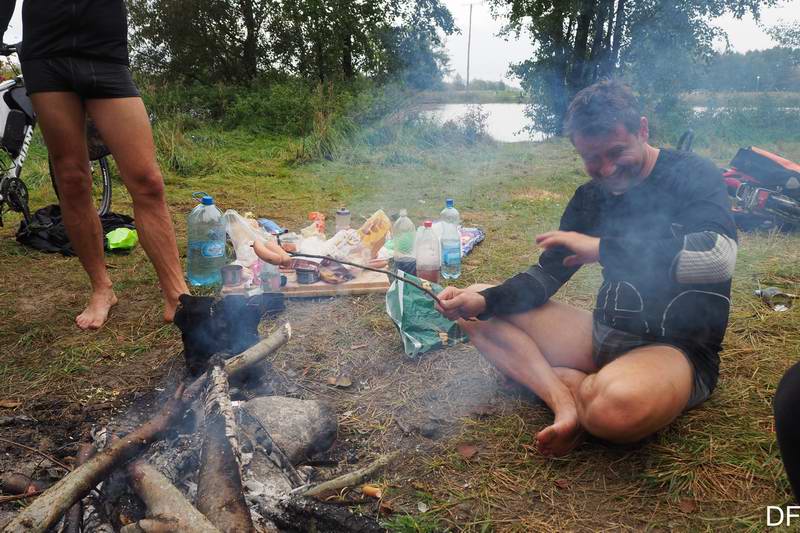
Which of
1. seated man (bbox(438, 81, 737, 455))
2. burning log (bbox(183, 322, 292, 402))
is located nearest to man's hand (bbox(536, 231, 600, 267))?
seated man (bbox(438, 81, 737, 455))

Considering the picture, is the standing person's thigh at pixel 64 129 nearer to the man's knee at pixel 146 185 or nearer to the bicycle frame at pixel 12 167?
the man's knee at pixel 146 185

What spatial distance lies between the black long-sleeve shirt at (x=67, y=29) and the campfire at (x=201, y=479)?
68.3 inches

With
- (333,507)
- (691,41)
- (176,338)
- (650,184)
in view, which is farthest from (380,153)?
(333,507)

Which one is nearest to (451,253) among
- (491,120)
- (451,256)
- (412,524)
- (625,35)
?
(451,256)

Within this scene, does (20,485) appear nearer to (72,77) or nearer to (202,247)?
(72,77)

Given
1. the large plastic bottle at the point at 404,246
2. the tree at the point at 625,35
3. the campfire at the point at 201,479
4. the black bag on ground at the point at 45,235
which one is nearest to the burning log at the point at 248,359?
the campfire at the point at 201,479

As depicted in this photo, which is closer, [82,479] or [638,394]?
[82,479]

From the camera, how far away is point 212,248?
3.57 metres

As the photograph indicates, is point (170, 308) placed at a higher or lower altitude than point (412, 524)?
higher

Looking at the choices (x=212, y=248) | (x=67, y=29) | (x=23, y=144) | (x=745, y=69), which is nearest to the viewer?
(x=67, y=29)

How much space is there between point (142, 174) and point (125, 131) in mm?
219

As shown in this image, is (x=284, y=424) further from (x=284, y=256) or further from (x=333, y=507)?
→ (x=284, y=256)

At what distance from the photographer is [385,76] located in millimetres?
13359

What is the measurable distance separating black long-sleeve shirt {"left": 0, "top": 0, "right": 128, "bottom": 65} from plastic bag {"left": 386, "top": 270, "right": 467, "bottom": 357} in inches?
75.3
